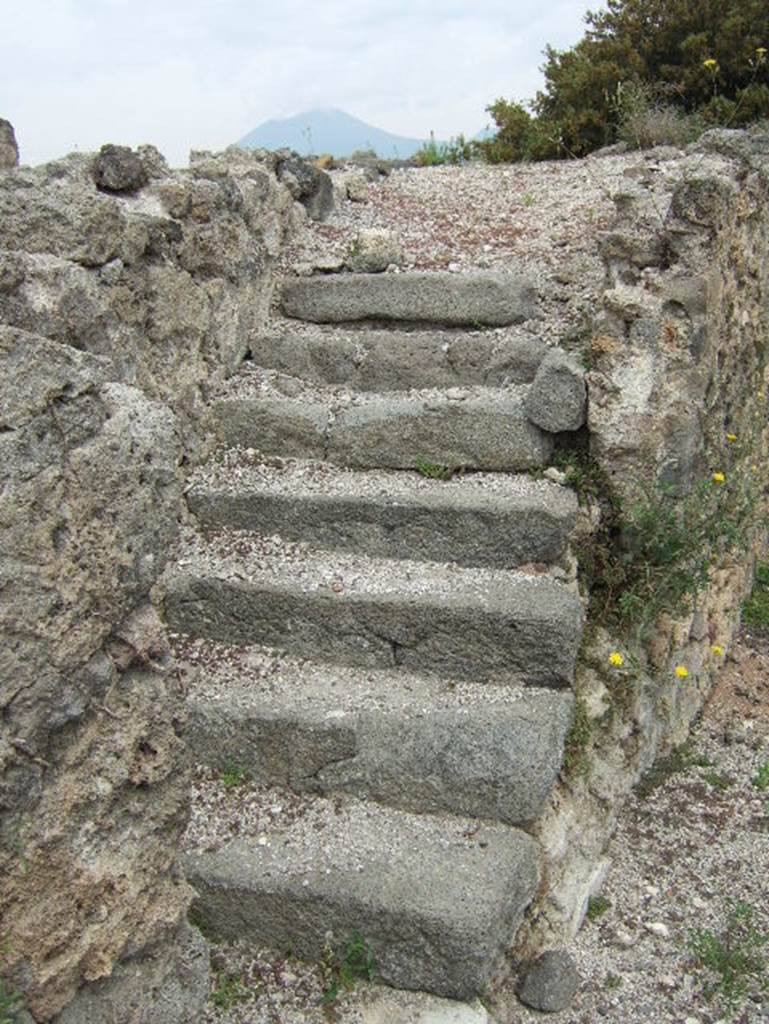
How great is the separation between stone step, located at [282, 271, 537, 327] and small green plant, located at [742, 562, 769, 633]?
2.17 meters

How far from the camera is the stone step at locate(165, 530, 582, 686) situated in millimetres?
3465

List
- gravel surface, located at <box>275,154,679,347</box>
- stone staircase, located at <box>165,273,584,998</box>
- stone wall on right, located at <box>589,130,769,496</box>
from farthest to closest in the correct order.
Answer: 1. gravel surface, located at <box>275,154,679,347</box>
2. stone wall on right, located at <box>589,130,769,496</box>
3. stone staircase, located at <box>165,273,584,998</box>

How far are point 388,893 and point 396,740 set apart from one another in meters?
0.52

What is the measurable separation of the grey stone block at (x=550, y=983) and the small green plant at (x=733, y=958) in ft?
1.37

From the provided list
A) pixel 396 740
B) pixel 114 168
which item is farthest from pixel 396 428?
pixel 114 168

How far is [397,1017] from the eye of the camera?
282 centimetres

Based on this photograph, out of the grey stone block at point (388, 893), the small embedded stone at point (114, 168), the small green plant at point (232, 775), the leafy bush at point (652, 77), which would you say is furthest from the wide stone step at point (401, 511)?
the leafy bush at point (652, 77)

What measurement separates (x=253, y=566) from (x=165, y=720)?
1549mm

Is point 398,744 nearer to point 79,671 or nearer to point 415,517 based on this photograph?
point 415,517

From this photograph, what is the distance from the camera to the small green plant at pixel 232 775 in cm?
329

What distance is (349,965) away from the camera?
9.45 feet

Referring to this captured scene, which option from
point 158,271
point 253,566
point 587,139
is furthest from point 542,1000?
point 587,139

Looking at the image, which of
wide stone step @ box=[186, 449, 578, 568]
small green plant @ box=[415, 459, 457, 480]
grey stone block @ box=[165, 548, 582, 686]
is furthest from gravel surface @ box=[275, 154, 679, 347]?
grey stone block @ box=[165, 548, 582, 686]

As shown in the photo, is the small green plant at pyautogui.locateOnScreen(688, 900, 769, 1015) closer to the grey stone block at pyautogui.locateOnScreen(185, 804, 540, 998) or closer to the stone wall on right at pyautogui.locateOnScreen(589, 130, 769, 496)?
the grey stone block at pyautogui.locateOnScreen(185, 804, 540, 998)
